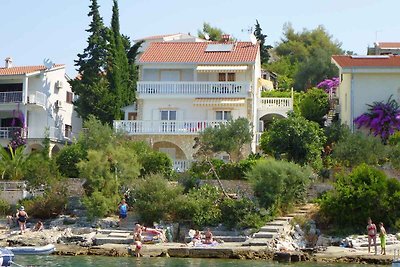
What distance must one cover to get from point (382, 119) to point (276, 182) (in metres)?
10.7

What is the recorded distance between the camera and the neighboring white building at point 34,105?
51.4 m

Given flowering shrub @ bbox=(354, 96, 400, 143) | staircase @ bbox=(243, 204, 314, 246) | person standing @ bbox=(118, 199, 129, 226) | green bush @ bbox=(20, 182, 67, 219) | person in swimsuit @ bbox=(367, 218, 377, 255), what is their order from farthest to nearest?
1. flowering shrub @ bbox=(354, 96, 400, 143)
2. green bush @ bbox=(20, 182, 67, 219)
3. person standing @ bbox=(118, 199, 129, 226)
4. staircase @ bbox=(243, 204, 314, 246)
5. person in swimsuit @ bbox=(367, 218, 377, 255)

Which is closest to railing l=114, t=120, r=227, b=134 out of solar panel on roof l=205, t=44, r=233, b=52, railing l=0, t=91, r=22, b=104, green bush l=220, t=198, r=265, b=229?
solar panel on roof l=205, t=44, r=233, b=52

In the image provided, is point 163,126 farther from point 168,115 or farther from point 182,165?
point 182,165

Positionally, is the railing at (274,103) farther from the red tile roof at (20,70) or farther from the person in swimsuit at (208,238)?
the person in swimsuit at (208,238)

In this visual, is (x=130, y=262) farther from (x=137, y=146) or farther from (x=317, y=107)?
(x=317, y=107)

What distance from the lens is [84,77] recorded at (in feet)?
170

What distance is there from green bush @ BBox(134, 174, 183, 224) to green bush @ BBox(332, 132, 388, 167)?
29.1 feet

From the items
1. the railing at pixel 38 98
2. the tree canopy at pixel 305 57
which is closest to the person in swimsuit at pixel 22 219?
the railing at pixel 38 98

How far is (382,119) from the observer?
143 feet

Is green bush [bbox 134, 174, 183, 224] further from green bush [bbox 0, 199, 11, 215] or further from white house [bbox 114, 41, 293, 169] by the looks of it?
white house [bbox 114, 41, 293, 169]

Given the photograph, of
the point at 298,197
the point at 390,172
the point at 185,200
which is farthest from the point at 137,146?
the point at 390,172

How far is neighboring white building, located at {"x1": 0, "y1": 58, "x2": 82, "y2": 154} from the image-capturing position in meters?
51.4

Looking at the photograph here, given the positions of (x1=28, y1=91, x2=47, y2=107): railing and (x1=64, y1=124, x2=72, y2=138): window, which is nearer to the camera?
(x1=28, y1=91, x2=47, y2=107): railing
